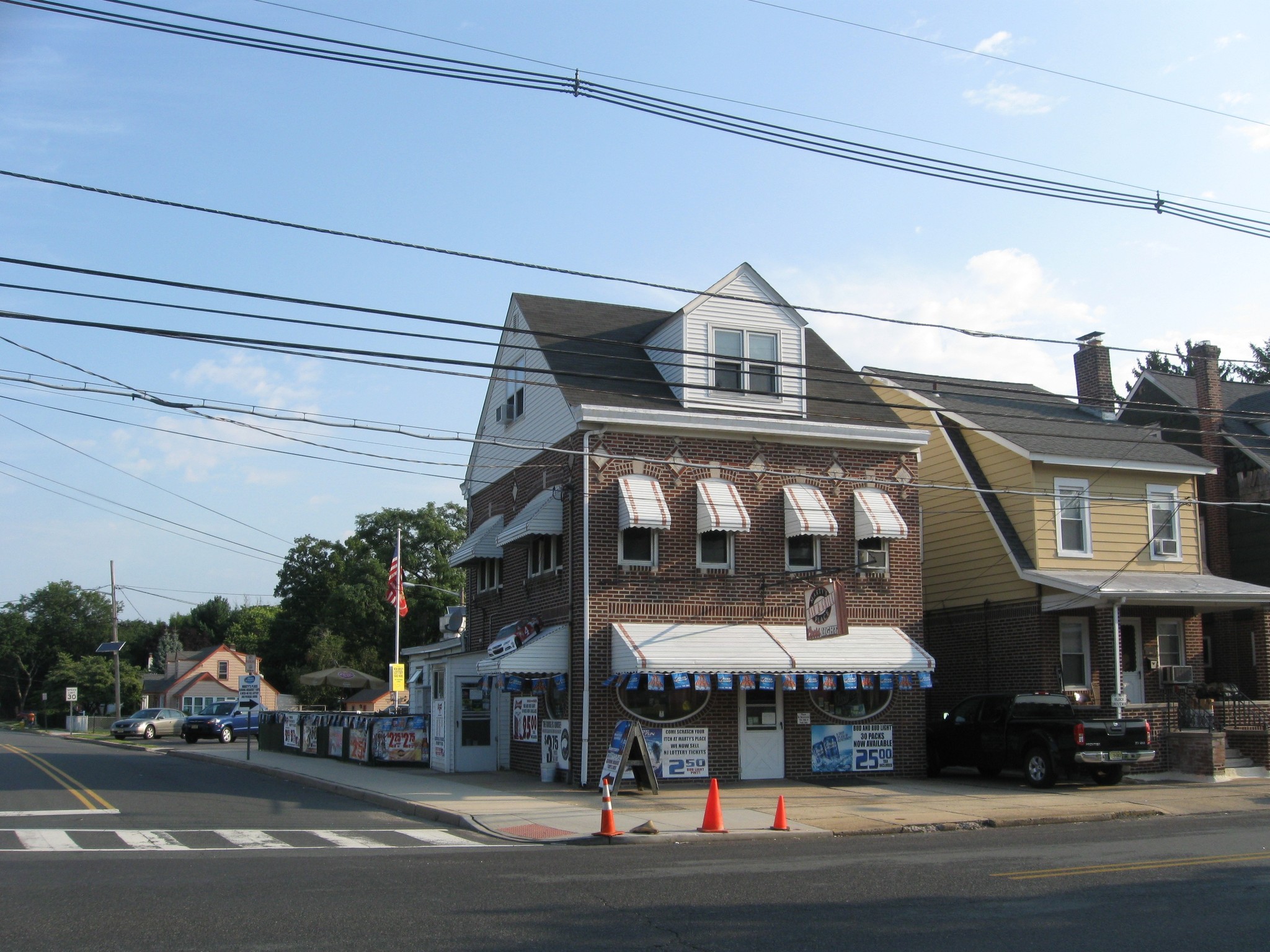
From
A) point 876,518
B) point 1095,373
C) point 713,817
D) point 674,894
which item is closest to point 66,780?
point 713,817

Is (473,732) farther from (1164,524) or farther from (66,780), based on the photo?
(1164,524)

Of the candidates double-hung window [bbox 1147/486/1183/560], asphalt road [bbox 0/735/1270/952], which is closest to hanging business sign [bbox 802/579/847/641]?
asphalt road [bbox 0/735/1270/952]

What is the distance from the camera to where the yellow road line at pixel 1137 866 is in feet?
37.2

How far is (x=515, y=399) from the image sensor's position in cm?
2638

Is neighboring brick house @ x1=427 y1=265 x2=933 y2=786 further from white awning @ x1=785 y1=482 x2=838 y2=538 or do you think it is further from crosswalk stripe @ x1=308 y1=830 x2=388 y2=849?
crosswalk stripe @ x1=308 y1=830 x2=388 y2=849

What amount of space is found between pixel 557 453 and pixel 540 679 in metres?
4.48

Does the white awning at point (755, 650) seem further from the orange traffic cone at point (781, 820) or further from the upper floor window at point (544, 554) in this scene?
the orange traffic cone at point (781, 820)

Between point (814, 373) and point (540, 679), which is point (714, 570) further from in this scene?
point (814, 373)

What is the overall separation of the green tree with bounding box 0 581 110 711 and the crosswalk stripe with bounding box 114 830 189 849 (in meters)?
110

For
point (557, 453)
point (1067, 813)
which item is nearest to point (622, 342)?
point (557, 453)

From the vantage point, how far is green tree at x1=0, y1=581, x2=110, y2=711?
112 meters

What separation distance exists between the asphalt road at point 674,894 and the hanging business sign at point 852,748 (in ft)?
22.5

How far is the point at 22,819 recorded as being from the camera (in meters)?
15.9

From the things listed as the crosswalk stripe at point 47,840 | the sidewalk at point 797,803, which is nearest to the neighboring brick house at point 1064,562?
the sidewalk at point 797,803
